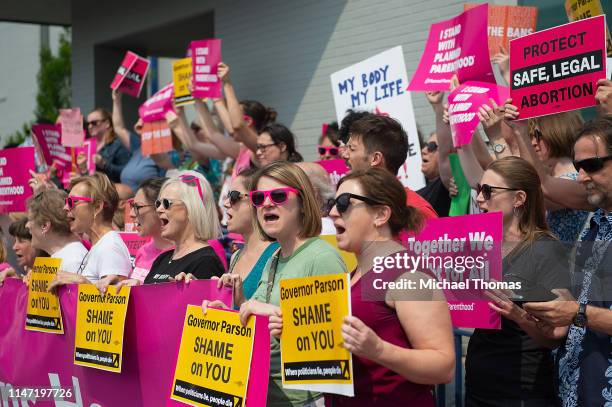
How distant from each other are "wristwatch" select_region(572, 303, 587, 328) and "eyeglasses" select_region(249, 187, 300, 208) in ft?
4.72

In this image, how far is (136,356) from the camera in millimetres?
4754

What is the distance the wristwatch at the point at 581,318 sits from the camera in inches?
126

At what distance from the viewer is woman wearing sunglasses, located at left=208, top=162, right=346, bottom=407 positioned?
3.83 m

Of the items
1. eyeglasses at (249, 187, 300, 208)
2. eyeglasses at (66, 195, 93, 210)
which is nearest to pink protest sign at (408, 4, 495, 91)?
eyeglasses at (249, 187, 300, 208)

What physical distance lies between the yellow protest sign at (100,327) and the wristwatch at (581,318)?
2465 mm

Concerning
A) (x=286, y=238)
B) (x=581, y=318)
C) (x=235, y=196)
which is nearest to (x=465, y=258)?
(x=581, y=318)

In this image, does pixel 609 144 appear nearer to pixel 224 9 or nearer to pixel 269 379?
pixel 269 379

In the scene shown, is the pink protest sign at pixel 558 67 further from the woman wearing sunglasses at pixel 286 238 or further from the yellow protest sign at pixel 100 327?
the yellow protest sign at pixel 100 327

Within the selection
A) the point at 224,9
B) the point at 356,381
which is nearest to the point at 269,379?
the point at 356,381

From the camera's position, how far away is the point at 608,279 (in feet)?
10.7

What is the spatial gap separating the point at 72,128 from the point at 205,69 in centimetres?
175

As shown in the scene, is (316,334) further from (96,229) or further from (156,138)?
(156,138)

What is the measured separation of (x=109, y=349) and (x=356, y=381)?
195 centimetres

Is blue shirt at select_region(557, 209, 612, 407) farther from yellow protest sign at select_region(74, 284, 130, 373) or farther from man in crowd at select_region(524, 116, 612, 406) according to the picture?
yellow protest sign at select_region(74, 284, 130, 373)
